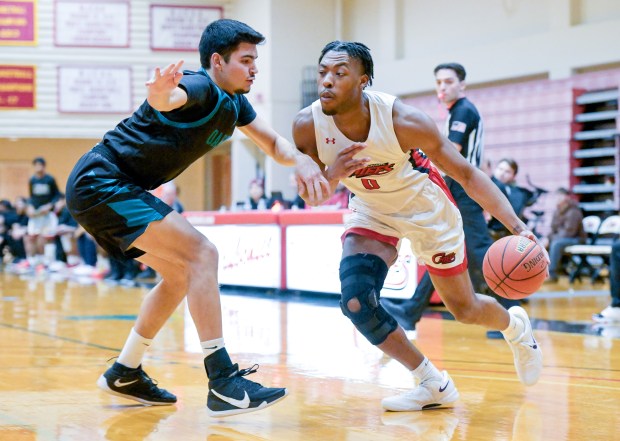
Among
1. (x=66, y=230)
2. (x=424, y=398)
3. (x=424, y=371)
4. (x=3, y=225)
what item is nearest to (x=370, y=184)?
(x=424, y=371)

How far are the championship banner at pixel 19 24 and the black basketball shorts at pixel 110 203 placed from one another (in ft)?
66.2

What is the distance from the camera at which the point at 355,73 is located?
4.41 m

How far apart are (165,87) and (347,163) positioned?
83cm

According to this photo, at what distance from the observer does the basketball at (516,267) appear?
4633mm

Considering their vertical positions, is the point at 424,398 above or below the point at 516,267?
below

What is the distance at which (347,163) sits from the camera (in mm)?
4094

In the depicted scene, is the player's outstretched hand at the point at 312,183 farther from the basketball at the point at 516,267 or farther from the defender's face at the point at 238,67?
the basketball at the point at 516,267

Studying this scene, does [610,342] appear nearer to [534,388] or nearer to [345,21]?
[534,388]

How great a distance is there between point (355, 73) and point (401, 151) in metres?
0.42

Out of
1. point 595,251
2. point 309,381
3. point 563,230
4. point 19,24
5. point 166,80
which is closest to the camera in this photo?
point 166,80

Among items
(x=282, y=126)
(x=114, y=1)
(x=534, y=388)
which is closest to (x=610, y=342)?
(x=534, y=388)

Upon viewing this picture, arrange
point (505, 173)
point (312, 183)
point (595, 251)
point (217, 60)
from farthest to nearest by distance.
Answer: point (595, 251), point (505, 173), point (217, 60), point (312, 183)

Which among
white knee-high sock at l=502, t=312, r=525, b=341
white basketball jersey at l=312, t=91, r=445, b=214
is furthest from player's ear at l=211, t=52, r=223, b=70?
white knee-high sock at l=502, t=312, r=525, b=341

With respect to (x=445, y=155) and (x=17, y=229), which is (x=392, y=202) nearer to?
(x=445, y=155)
